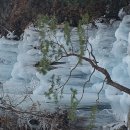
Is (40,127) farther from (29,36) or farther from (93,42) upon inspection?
(29,36)

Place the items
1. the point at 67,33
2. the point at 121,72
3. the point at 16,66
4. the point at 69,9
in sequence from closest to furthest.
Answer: the point at 67,33 → the point at 121,72 → the point at 16,66 → the point at 69,9

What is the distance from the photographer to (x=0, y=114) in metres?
5.86

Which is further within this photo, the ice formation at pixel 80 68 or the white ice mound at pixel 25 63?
the white ice mound at pixel 25 63

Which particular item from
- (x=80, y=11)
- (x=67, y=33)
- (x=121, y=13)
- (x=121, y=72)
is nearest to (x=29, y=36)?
(x=80, y=11)

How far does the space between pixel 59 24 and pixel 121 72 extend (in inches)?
96.0

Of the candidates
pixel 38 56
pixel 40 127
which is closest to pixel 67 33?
pixel 40 127

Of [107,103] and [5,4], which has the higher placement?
[5,4]

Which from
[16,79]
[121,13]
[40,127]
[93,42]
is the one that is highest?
[121,13]

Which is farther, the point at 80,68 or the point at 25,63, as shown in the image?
the point at 25,63

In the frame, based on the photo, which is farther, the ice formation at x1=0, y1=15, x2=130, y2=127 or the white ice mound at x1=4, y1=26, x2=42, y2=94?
the white ice mound at x1=4, y1=26, x2=42, y2=94

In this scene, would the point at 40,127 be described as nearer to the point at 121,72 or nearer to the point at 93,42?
the point at 121,72

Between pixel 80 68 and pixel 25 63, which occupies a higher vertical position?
pixel 25 63

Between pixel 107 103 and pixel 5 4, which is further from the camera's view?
pixel 5 4

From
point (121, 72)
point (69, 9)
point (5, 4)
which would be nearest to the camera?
point (121, 72)
